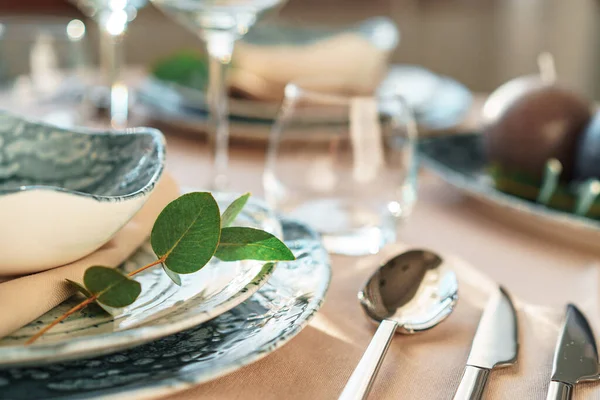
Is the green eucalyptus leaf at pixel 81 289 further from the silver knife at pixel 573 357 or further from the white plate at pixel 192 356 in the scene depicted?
the silver knife at pixel 573 357

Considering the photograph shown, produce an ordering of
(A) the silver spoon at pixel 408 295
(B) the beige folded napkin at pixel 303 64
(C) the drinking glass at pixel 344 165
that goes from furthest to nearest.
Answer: (B) the beige folded napkin at pixel 303 64
(C) the drinking glass at pixel 344 165
(A) the silver spoon at pixel 408 295

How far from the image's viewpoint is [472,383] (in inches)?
11.4

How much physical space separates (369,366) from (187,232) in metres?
0.09

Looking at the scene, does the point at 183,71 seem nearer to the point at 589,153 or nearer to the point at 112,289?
the point at 589,153

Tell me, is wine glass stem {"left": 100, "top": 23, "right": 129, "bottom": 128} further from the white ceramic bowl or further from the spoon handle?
the spoon handle

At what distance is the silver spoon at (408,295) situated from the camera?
343mm

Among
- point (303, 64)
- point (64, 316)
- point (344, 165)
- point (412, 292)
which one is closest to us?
point (64, 316)

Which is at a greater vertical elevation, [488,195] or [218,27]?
[218,27]

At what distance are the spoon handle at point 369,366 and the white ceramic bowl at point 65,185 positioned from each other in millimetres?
115

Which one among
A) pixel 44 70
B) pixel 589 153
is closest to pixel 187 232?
pixel 589 153

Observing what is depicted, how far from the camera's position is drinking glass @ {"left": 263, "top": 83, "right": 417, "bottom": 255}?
1.56 feet

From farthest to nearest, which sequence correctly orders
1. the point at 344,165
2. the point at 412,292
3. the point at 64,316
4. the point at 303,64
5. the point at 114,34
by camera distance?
the point at 303,64, the point at 114,34, the point at 344,165, the point at 412,292, the point at 64,316

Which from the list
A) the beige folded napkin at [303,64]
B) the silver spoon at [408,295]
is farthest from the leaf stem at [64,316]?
the beige folded napkin at [303,64]

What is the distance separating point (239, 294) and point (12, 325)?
0.08m
